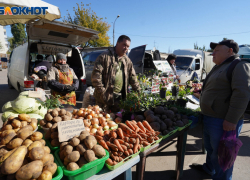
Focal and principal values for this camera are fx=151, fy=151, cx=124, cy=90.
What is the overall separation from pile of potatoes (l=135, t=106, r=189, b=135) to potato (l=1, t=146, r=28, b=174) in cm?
145

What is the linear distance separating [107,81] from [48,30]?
2681 millimetres

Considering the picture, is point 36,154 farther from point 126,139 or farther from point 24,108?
point 24,108

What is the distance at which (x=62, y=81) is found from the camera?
11.1 feet

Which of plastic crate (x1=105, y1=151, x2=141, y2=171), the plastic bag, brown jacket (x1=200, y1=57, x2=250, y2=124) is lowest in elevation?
the plastic bag

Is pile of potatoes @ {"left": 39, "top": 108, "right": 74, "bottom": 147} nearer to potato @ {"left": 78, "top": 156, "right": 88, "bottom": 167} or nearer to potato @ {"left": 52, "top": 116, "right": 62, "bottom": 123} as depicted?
potato @ {"left": 52, "top": 116, "right": 62, "bottom": 123}

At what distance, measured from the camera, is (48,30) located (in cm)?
421

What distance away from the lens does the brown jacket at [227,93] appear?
72.0 inches

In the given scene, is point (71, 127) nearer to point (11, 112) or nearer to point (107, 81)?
point (11, 112)

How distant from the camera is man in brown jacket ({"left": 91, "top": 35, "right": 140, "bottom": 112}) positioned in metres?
2.79

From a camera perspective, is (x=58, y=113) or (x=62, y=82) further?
(x=62, y=82)

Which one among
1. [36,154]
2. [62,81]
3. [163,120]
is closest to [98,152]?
[36,154]

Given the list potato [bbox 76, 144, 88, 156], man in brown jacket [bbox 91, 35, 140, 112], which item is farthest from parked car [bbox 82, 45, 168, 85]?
potato [bbox 76, 144, 88, 156]

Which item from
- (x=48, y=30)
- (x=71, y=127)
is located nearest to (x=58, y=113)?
(x=71, y=127)

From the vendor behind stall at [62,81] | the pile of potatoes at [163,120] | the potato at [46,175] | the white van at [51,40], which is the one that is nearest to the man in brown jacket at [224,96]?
the pile of potatoes at [163,120]
